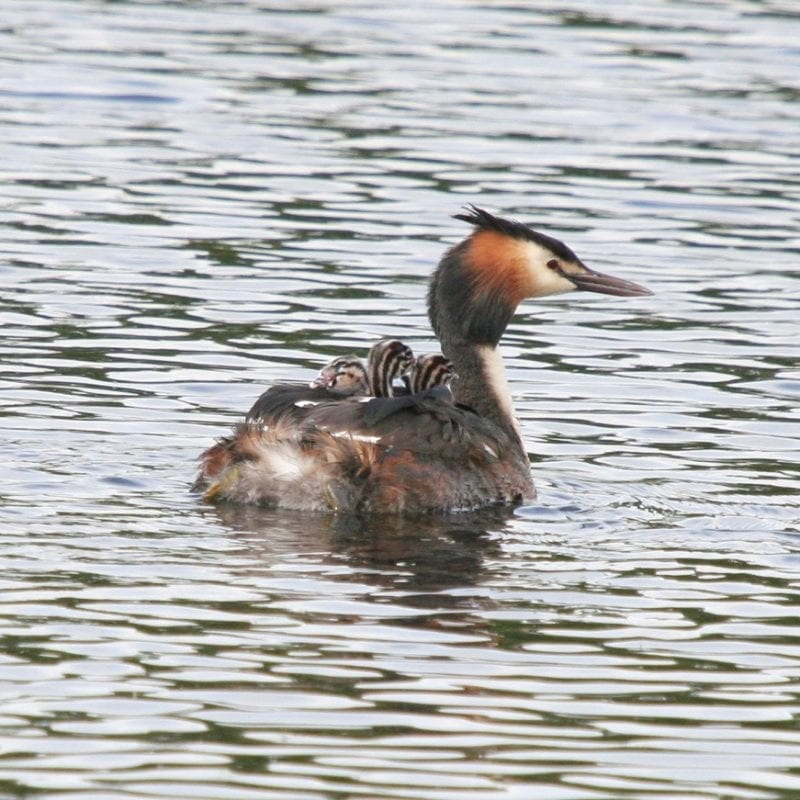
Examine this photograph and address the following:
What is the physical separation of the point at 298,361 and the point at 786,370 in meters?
2.72

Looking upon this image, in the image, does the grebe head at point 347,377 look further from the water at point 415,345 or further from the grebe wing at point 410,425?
the water at point 415,345

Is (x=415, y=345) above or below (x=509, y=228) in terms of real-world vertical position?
below

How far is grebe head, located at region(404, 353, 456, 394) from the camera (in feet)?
32.6

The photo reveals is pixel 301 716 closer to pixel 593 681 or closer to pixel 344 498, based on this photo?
pixel 593 681

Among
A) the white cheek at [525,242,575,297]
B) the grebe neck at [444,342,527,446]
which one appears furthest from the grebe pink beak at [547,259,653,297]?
the grebe neck at [444,342,527,446]

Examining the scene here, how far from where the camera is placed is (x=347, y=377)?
9.66m

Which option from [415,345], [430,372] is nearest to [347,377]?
[430,372]

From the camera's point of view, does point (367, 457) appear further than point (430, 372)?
No

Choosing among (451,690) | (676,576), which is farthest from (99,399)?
(451,690)

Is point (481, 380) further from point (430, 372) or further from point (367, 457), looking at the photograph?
point (367, 457)

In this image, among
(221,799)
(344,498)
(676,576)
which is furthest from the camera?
(344,498)

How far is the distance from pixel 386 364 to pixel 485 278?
0.76 meters

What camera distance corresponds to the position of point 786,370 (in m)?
11.9

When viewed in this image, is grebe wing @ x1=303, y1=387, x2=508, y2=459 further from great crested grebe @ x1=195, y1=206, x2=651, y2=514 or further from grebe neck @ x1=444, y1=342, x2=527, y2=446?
grebe neck @ x1=444, y1=342, x2=527, y2=446
